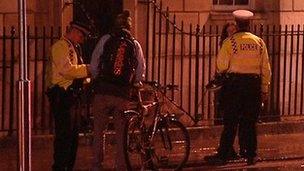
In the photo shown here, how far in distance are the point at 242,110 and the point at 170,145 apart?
110 centimetres

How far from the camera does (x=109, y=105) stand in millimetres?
9234

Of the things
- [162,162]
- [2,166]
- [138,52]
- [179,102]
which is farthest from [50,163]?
[179,102]

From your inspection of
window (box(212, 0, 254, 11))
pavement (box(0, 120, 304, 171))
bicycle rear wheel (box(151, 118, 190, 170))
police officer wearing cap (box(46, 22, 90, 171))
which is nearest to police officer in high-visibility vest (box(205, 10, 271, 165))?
pavement (box(0, 120, 304, 171))

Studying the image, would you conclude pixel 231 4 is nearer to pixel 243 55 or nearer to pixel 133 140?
pixel 243 55

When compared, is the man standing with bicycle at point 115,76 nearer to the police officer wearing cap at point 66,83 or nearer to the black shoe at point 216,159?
the police officer wearing cap at point 66,83

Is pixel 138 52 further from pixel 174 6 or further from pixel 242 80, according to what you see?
pixel 174 6

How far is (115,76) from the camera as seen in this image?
9.13 m

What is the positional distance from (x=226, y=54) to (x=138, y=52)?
1.49 meters

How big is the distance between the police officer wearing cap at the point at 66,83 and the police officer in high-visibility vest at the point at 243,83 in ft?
6.16

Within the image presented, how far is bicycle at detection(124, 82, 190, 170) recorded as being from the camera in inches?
381

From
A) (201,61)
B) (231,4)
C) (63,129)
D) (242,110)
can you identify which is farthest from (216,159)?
(231,4)

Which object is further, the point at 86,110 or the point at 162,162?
the point at 86,110

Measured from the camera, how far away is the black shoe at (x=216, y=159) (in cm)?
1065

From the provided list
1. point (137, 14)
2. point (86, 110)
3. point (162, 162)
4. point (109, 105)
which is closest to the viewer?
point (109, 105)
